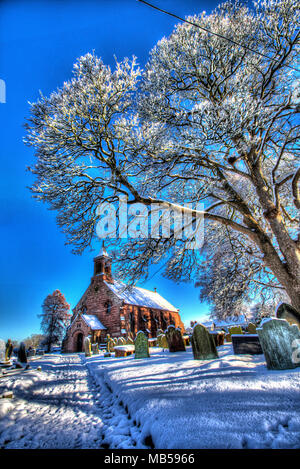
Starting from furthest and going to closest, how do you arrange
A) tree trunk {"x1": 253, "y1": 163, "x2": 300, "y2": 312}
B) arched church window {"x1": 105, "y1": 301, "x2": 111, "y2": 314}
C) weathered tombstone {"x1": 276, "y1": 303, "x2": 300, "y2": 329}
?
arched church window {"x1": 105, "y1": 301, "x2": 111, "y2": 314}, tree trunk {"x1": 253, "y1": 163, "x2": 300, "y2": 312}, weathered tombstone {"x1": 276, "y1": 303, "x2": 300, "y2": 329}

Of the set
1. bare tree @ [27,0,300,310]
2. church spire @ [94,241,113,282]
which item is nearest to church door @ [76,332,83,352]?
church spire @ [94,241,113,282]

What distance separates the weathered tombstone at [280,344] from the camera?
3.37 metres

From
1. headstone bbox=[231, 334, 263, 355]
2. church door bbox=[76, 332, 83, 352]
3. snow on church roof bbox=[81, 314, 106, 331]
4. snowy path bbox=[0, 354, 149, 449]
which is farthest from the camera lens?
church door bbox=[76, 332, 83, 352]

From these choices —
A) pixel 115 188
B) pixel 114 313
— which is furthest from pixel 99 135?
pixel 114 313

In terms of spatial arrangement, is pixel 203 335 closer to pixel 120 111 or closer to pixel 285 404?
pixel 285 404

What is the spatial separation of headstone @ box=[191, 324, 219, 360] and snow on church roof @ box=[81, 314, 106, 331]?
2077cm

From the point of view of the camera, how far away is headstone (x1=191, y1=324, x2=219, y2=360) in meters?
5.42

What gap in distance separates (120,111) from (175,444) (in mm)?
7890

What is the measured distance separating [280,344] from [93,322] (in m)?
24.7

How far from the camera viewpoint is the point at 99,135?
20.4 feet

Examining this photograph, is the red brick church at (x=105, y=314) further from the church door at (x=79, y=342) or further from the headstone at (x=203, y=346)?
the headstone at (x=203, y=346)

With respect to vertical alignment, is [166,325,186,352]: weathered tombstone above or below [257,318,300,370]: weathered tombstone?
below

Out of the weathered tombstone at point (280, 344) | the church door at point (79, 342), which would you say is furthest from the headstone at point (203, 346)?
the church door at point (79, 342)

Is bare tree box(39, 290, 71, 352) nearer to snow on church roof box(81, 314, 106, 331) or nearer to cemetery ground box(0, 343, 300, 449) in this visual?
snow on church roof box(81, 314, 106, 331)
